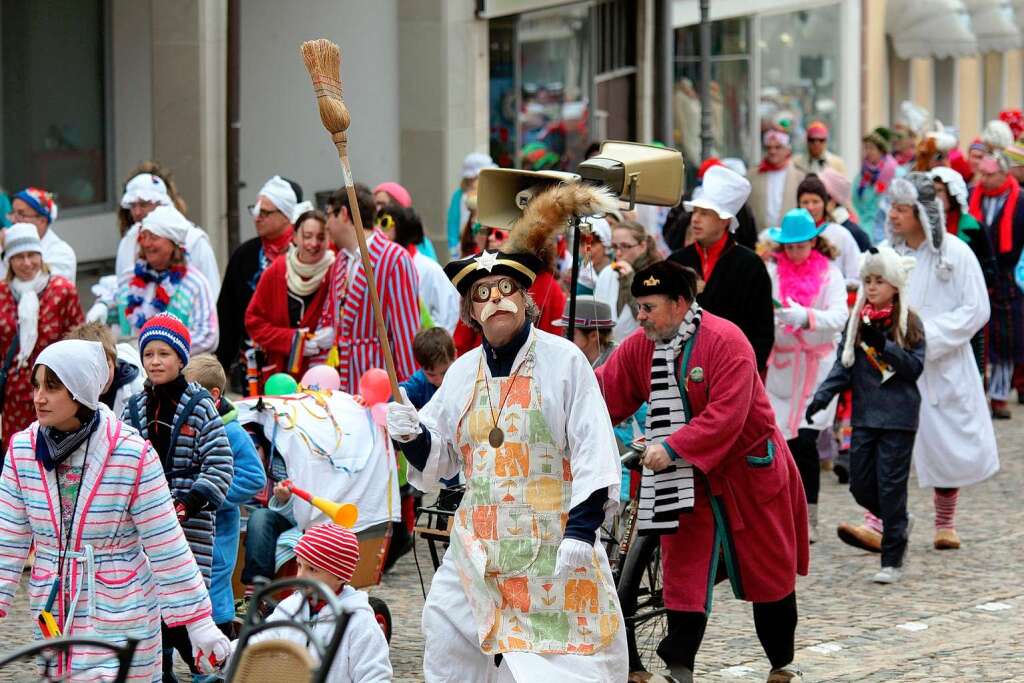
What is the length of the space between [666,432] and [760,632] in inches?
33.9

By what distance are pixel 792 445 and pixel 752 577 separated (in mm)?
3169

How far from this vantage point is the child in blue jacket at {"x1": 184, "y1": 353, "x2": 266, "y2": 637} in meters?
7.12

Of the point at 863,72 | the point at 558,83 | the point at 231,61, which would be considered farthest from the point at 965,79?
the point at 231,61

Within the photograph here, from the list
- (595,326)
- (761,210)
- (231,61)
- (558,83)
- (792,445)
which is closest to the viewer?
(595,326)

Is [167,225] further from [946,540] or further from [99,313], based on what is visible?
[946,540]

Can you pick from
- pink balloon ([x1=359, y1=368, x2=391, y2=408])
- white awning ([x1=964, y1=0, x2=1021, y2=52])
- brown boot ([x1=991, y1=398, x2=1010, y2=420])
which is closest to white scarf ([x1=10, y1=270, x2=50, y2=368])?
pink balloon ([x1=359, y1=368, x2=391, y2=408])

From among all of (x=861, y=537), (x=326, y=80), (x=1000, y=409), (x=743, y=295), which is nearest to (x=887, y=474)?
(x=861, y=537)

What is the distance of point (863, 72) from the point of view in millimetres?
29422

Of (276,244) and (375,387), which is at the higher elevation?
(276,244)

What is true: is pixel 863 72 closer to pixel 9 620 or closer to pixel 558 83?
pixel 558 83

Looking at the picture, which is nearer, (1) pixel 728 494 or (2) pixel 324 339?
(1) pixel 728 494

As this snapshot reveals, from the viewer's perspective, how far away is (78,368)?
5.57m

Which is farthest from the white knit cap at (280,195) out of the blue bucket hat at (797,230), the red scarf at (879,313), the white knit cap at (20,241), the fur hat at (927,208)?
the red scarf at (879,313)

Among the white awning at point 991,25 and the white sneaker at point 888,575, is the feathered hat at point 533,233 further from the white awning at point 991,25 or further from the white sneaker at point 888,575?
the white awning at point 991,25
